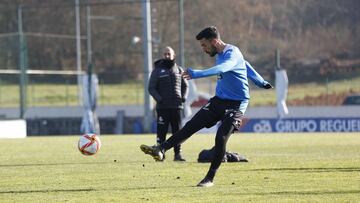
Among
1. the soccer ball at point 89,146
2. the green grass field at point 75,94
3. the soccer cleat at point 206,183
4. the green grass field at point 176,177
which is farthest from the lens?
the green grass field at point 75,94

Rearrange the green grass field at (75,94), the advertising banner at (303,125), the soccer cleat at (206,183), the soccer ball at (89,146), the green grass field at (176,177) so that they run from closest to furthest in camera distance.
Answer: the green grass field at (176,177) → the soccer cleat at (206,183) → the soccer ball at (89,146) → the advertising banner at (303,125) → the green grass field at (75,94)

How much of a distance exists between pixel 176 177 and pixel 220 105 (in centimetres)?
176

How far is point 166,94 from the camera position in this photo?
18578 mm

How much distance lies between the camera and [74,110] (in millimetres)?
42062

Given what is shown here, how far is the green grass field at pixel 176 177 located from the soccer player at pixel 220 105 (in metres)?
0.47

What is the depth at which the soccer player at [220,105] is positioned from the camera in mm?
12523

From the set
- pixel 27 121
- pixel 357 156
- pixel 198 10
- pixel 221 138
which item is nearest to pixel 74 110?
pixel 27 121

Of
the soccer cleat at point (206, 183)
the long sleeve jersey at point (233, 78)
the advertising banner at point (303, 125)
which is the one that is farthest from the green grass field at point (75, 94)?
the soccer cleat at point (206, 183)

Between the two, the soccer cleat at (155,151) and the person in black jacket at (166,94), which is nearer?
the soccer cleat at (155,151)

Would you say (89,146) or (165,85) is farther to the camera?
(165,85)

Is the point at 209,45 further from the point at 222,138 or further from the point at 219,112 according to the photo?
the point at 222,138

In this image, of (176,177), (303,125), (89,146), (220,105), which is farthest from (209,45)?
(303,125)

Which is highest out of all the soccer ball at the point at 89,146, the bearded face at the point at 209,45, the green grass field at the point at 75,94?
the bearded face at the point at 209,45

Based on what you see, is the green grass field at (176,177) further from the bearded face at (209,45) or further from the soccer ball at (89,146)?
the bearded face at (209,45)
